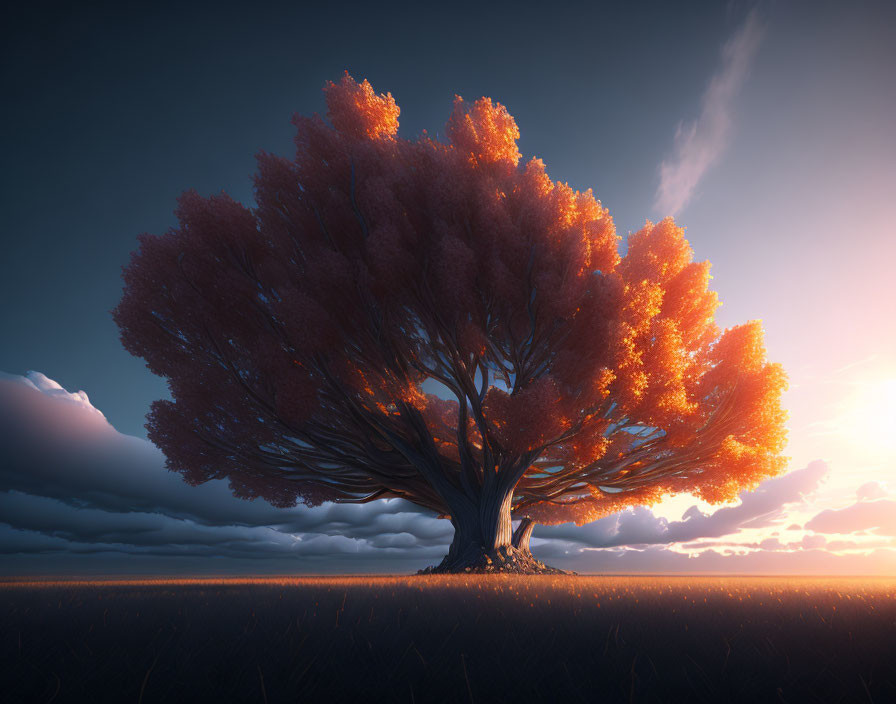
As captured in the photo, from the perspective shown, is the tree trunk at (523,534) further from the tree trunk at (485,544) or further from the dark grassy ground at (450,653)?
the dark grassy ground at (450,653)

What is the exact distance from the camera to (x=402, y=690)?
6.50 feet

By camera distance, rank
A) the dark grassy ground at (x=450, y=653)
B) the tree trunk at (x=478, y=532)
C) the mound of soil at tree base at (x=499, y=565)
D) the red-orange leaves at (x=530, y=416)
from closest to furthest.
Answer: the dark grassy ground at (x=450, y=653) → the red-orange leaves at (x=530, y=416) → the mound of soil at tree base at (x=499, y=565) → the tree trunk at (x=478, y=532)

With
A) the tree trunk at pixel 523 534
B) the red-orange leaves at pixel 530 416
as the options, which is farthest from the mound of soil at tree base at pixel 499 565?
the red-orange leaves at pixel 530 416

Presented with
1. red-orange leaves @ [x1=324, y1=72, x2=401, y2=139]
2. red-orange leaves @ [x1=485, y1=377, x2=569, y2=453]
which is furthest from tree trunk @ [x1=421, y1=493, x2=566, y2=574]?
red-orange leaves @ [x1=324, y1=72, x2=401, y2=139]

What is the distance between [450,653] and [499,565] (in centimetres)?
1253

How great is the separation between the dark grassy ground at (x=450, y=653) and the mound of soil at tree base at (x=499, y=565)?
10.2 metres

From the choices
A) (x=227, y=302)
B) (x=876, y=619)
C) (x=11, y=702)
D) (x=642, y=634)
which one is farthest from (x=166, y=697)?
(x=227, y=302)

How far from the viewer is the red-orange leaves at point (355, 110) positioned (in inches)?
545

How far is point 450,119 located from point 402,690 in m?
15.4

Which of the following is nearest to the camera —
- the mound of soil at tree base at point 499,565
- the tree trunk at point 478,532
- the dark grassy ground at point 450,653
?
the dark grassy ground at point 450,653

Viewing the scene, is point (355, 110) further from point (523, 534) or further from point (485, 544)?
point (523, 534)

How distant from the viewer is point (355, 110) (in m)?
13.8

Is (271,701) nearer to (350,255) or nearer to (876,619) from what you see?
(876,619)

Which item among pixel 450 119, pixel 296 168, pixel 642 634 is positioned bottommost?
pixel 642 634
